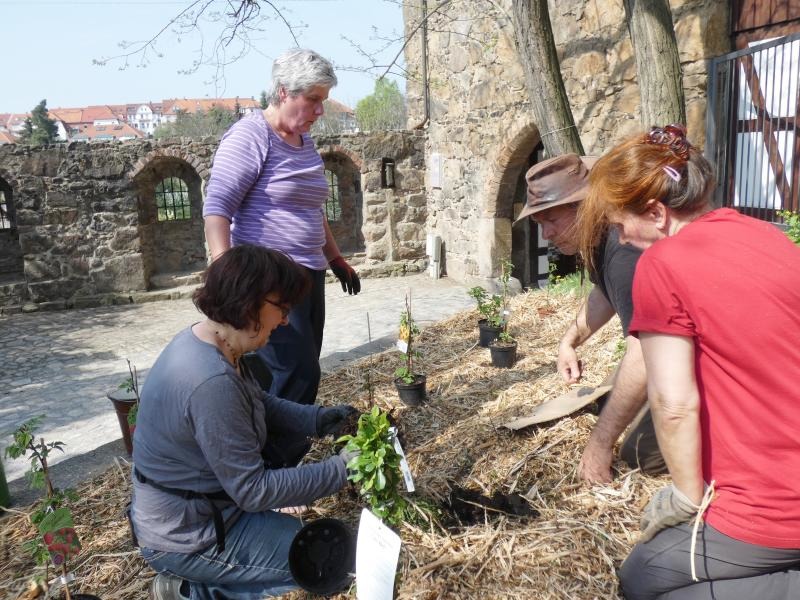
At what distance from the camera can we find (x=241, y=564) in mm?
2188

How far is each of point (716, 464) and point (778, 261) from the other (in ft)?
1.76

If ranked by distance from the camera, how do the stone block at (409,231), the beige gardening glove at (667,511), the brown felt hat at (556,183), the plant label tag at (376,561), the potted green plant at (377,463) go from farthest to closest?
the stone block at (409,231), the brown felt hat at (556,183), the potted green plant at (377,463), the plant label tag at (376,561), the beige gardening glove at (667,511)

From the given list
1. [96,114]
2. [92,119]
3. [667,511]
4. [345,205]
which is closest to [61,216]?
[345,205]

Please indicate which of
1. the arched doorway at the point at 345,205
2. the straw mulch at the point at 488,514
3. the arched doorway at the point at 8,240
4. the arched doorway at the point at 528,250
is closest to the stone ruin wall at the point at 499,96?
the arched doorway at the point at 528,250

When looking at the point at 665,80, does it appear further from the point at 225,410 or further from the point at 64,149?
the point at 64,149

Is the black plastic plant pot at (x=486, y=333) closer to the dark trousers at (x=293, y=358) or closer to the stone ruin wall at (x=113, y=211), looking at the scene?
the dark trousers at (x=293, y=358)

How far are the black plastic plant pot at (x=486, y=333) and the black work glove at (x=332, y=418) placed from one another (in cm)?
287

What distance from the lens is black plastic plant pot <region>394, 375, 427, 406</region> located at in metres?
4.17

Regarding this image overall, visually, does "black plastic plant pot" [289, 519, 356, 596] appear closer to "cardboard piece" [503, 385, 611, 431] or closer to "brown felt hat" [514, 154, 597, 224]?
"cardboard piece" [503, 385, 611, 431]

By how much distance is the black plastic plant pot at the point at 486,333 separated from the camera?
5293mm

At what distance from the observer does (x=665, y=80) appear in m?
4.98

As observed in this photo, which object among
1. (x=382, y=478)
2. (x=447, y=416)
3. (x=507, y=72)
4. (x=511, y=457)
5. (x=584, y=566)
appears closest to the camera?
(x=382, y=478)

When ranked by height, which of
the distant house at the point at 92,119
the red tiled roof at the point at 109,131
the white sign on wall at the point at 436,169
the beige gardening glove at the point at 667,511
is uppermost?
the distant house at the point at 92,119

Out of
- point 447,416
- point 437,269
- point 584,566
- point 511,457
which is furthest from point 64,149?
point 584,566
